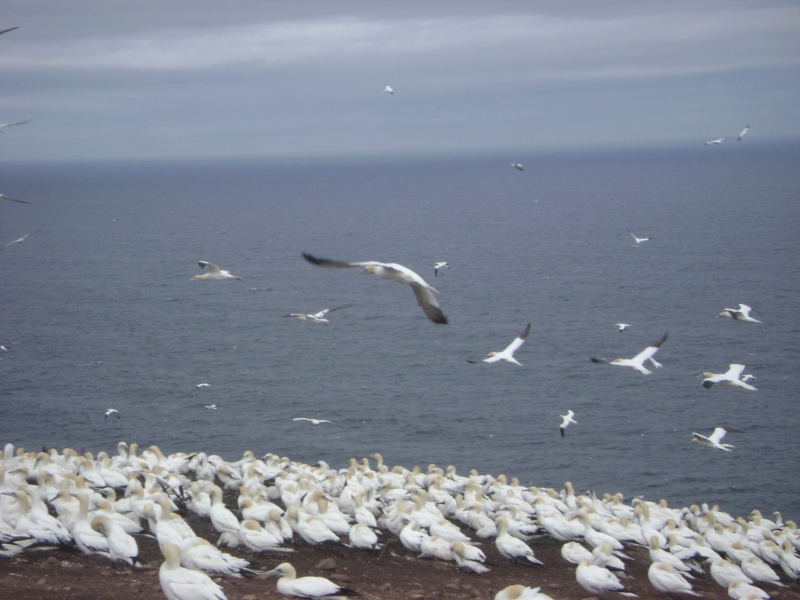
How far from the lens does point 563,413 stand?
46.8m

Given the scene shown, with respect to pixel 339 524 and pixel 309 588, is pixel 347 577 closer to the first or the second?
pixel 309 588

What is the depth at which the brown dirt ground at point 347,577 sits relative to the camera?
1360 centimetres

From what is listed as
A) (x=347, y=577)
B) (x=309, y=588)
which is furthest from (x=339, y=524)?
(x=309, y=588)

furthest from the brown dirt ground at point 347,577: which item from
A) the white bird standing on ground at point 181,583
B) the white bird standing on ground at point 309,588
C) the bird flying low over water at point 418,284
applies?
the bird flying low over water at point 418,284

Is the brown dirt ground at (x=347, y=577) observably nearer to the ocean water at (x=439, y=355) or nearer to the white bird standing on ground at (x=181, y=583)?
A: the white bird standing on ground at (x=181, y=583)

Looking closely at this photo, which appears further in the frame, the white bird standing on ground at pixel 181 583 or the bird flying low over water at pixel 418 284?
the bird flying low over water at pixel 418 284

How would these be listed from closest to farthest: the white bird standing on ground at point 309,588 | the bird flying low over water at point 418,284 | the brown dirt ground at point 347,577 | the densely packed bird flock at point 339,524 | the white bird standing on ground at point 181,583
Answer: the white bird standing on ground at point 181,583
the white bird standing on ground at point 309,588
the brown dirt ground at point 347,577
the bird flying low over water at point 418,284
the densely packed bird flock at point 339,524

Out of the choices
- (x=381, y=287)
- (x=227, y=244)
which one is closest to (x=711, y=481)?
(x=381, y=287)

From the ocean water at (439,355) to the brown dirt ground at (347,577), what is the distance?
20786mm

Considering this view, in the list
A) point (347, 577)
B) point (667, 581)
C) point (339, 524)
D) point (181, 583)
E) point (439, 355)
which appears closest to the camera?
point (181, 583)

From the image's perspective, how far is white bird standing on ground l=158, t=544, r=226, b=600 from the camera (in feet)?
40.2

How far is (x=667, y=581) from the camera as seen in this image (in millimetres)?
16547

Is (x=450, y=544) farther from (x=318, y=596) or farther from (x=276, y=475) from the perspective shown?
(x=276, y=475)

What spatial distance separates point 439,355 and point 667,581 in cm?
4222
